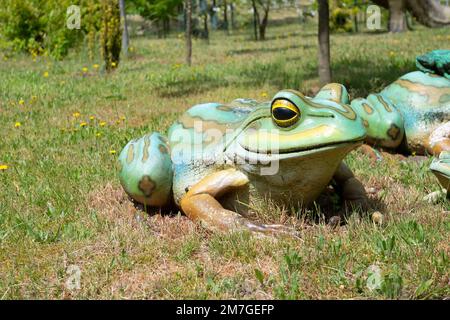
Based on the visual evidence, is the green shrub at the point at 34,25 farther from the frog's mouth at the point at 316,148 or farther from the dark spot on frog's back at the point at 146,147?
the frog's mouth at the point at 316,148

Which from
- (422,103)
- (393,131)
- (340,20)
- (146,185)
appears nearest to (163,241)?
(146,185)

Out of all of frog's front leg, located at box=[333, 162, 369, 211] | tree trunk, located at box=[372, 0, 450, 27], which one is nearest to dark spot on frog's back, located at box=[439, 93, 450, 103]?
frog's front leg, located at box=[333, 162, 369, 211]

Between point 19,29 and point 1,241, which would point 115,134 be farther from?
point 19,29

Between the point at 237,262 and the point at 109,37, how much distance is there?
11.2 meters

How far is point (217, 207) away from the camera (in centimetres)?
397


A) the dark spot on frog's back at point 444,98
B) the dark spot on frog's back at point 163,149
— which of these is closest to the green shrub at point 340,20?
the dark spot on frog's back at point 444,98

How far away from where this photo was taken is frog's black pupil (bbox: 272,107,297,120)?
146 inches

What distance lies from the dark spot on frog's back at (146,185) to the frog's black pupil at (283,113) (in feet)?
3.94

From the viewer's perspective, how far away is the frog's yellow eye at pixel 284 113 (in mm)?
3709

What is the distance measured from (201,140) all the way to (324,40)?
5.96 meters

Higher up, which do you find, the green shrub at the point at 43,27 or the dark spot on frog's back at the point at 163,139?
the green shrub at the point at 43,27

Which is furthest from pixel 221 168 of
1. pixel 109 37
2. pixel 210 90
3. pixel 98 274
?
pixel 109 37

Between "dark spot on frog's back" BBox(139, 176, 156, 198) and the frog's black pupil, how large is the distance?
1202mm

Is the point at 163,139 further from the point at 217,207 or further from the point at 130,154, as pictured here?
the point at 217,207
